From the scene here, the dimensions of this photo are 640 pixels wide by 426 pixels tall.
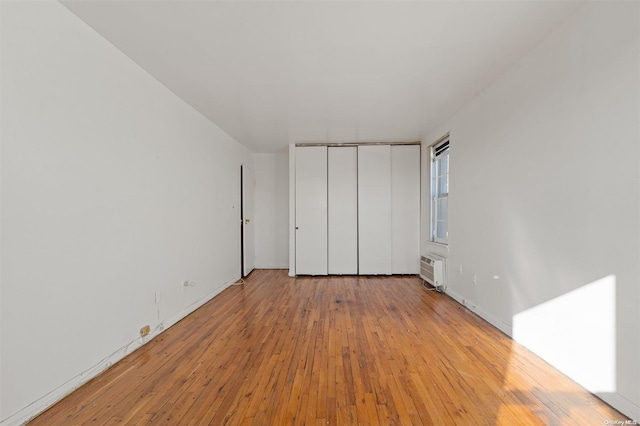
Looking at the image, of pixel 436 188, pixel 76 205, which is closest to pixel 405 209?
pixel 436 188

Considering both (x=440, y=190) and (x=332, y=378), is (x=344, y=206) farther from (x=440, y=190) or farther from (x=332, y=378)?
(x=332, y=378)

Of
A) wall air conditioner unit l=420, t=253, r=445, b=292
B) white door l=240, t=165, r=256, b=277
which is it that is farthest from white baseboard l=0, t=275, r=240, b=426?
wall air conditioner unit l=420, t=253, r=445, b=292

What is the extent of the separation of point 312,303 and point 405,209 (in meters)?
2.77

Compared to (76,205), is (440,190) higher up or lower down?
higher up

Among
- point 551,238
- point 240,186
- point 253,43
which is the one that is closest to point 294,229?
point 240,186

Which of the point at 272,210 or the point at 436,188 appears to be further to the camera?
the point at 272,210

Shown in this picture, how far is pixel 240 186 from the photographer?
5.65 metres

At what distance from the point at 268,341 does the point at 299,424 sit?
118cm

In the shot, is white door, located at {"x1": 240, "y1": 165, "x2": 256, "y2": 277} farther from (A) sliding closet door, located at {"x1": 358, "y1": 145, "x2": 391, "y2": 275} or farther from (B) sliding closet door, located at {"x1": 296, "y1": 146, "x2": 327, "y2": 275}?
(A) sliding closet door, located at {"x1": 358, "y1": 145, "x2": 391, "y2": 275}

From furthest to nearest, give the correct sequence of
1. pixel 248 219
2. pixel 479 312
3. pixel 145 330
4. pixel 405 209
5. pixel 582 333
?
1. pixel 248 219
2. pixel 405 209
3. pixel 479 312
4. pixel 145 330
5. pixel 582 333

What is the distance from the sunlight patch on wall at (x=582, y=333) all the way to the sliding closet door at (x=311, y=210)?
3789 millimetres

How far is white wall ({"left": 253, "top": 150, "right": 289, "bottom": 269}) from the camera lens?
21.6ft

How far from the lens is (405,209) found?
572 centimetres

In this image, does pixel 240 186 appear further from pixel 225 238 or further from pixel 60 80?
pixel 60 80
